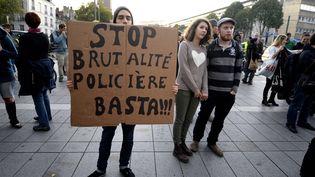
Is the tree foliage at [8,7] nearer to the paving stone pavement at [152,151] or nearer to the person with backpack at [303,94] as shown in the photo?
the paving stone pavement at [152,151]

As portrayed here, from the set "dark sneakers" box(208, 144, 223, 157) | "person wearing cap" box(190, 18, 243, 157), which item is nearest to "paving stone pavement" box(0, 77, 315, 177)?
"dark sneakers" box(208, 144, 223, 157)

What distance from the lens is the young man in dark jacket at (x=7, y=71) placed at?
155 inches

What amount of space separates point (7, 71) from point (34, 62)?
23.1 inches

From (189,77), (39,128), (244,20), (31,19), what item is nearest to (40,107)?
(39,128)

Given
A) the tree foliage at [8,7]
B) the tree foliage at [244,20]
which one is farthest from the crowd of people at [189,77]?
the tree foliage at [244,20]

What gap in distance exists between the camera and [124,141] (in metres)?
2.84

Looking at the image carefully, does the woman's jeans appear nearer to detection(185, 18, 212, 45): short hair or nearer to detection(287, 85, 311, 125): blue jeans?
detection(185, 18, 212, 45): short hair

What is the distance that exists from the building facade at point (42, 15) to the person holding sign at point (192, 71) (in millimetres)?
55038

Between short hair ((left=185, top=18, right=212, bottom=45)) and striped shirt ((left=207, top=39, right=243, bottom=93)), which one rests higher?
short hair ((left=185, top=18, right=212, bottom=45))

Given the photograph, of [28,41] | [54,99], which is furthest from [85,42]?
[54,99]

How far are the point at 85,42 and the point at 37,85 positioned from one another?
7.16 feet

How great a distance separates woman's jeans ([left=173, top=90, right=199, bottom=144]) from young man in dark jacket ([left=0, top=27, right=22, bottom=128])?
9.05 ft

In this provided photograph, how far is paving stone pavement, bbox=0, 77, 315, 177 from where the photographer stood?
3154 millimetres

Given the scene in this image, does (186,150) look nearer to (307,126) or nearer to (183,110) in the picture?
(183,110)
